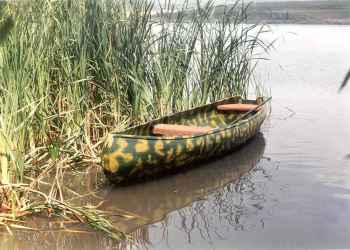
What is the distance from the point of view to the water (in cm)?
400

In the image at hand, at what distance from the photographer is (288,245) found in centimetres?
393

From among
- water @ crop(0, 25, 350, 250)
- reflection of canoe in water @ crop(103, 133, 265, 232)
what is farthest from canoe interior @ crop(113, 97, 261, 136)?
reflection of canoe in water @ crop(103, 133, 265, 232)

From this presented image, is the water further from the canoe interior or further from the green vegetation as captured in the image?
the green vegetation

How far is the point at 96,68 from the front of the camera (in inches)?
248

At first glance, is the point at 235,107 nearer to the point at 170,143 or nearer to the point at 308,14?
the point at 170,143

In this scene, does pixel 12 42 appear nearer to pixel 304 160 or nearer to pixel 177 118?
pixel 177 118

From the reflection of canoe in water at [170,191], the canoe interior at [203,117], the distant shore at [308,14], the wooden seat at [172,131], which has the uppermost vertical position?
the distant shore at [308,14]

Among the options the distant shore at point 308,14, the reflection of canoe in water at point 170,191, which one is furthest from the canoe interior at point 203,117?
the distant shore at point 308,14

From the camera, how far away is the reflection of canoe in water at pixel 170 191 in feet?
15.4

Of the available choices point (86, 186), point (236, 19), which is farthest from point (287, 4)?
point (86, 186)

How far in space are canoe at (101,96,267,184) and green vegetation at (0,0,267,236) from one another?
→ 0.31 meters

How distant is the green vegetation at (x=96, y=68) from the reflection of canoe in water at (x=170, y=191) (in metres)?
0.65

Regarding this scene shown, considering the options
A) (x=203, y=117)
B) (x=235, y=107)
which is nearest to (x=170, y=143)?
(x=203, y=117)

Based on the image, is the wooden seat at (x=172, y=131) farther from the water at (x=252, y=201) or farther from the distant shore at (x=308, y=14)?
the distant shore at (x=308, y=14)
